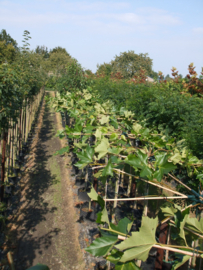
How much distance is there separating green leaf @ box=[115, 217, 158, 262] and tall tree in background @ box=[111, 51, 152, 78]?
3588cm

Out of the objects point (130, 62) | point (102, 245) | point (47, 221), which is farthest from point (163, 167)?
point (130, 62)

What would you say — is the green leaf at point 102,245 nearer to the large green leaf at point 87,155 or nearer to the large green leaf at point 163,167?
the large green leaf at point 163,167

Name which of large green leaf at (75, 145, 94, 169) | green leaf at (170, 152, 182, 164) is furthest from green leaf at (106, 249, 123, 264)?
green leaf at (170, 152, 182, 164)

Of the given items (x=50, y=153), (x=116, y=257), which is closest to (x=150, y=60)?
(x=50, y=153)

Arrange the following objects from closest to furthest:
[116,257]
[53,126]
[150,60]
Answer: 1. [116,257]
2. [53,126]
3. [150,60]

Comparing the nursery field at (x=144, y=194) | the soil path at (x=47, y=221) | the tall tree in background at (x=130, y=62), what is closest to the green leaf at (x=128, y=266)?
the nursery field at (x=144, y=194)

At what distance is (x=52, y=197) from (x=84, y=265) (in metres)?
2.17

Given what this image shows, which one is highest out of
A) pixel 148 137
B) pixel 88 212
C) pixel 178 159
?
pixel 148 137

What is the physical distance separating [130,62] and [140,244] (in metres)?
38.1

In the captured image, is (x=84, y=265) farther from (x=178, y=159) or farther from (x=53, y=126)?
(x=53, y=126)

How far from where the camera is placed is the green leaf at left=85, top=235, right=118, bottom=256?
69 cm

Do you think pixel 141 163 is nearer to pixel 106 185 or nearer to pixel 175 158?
pixel 175 158

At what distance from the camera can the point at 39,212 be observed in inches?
177

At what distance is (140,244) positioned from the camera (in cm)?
64
